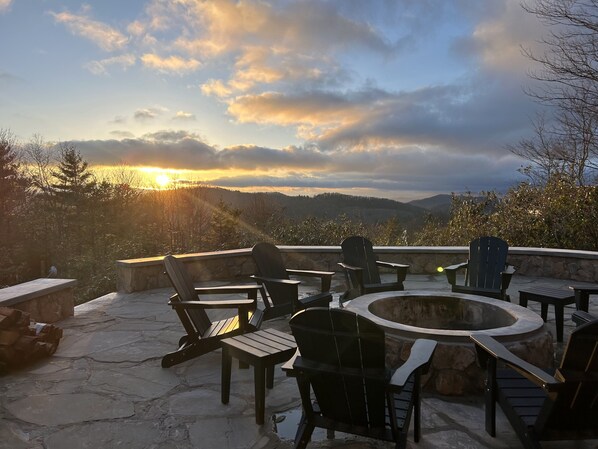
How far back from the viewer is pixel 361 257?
5164mm

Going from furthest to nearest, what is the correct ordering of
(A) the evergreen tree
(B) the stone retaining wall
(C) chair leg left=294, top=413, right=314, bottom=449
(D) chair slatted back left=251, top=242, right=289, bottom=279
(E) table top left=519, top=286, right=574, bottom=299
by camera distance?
(A) the evergreen tree, (B) the stone retaining wall, (D) chair slatted back left=251, top=242, right=289, bottom=279, (E) table top left=519, top=286, right=574, bottom=299, (C) chair leg left=294, top=413, right=314, bottom=449

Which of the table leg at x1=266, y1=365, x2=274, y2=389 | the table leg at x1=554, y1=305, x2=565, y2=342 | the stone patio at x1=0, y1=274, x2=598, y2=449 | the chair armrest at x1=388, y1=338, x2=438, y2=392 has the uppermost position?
the chair armrest at x1=388, y1=338, x2=438, y2=392

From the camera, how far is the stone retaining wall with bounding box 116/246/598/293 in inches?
240

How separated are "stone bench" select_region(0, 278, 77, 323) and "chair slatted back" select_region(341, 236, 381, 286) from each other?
10.5ft

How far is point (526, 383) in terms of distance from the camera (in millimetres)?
2363

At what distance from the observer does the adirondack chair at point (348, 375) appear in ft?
6.12

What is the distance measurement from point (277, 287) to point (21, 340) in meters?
2.24

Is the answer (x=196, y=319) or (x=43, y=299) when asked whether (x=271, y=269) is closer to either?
(x=196, y=319)

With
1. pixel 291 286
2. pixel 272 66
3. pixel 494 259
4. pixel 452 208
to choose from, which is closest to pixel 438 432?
pixel 291 286

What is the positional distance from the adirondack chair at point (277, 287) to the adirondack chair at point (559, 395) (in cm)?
204

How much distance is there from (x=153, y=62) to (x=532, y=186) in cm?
817

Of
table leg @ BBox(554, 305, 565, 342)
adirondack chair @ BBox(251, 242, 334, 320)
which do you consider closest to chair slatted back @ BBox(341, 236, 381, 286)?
adirondack chair @ BBox(251, 242, 334, 320)

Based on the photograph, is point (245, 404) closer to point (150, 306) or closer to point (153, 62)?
point (150, 306)

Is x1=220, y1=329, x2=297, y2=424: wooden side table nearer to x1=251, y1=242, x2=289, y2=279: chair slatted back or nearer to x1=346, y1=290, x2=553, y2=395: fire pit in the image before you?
x1=346, y1=290, x2=553, y2=395: fire pit
